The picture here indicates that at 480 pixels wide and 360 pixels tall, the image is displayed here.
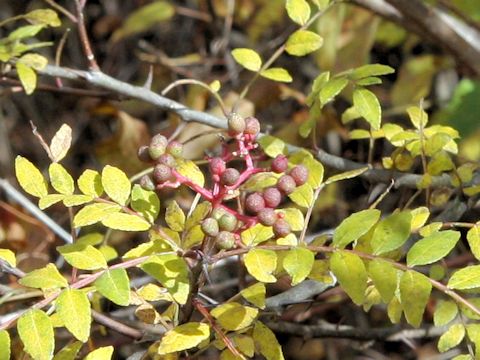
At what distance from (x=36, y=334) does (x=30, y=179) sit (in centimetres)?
22

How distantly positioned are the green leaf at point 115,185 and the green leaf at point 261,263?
0.17m

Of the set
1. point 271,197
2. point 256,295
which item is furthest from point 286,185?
point 256,295

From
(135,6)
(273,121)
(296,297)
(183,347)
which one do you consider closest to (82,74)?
(296,297)

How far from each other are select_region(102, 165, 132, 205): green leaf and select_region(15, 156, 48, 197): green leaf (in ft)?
0.27

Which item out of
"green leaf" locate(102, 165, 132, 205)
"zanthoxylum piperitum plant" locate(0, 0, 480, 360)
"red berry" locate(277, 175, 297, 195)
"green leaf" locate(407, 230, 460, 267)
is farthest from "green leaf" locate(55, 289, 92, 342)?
"green leaf" locate(407, 230, 460, 267)

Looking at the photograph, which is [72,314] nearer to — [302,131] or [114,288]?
[114,288]

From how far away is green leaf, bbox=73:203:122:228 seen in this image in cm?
97

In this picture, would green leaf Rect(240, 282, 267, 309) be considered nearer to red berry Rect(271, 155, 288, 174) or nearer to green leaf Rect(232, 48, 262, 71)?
red berry Rect(271, 155, 288, 174)

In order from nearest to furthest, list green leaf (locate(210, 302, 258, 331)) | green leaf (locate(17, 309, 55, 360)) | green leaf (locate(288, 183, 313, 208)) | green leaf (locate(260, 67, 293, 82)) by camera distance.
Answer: green leaf (locate(17, 309, 55, 360)) → green leaf (locate(210, 302, 258, 331)) → green leaf (locate(288, 183, 313, 208)) → green leaf (locate(260, 67, 293, 82))

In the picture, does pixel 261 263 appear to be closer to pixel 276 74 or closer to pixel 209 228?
pixel 209 228

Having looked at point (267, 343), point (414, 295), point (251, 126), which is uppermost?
point (251, 126)

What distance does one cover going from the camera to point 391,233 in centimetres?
95

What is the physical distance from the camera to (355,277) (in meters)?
0.92

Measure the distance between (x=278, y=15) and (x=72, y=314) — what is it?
1941 millimetres
